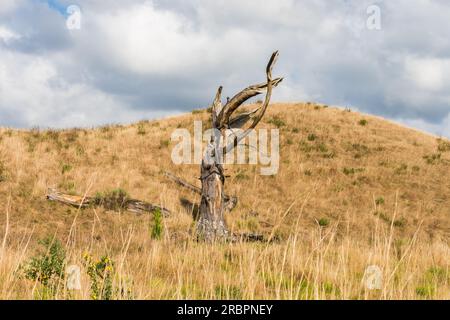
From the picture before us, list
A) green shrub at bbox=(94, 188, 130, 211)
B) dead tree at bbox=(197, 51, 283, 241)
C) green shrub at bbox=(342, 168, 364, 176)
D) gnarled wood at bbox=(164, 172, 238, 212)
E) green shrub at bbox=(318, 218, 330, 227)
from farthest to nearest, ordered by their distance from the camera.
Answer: green shrub at bbox=(342, 168, 364, 176)
gnarled wood at bbox=(164, 172, 238, 212)
green shrub at bbox=(318, 218, 330, 227)
green shrub at bbox=(94, 188, 130, 211)
dead tree at bbox=(197, 51, 283, 241)

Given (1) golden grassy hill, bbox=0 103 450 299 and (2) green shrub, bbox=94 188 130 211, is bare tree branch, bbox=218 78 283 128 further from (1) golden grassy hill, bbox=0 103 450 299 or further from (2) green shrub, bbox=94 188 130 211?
(2) green shrub, bbox=94 188 130 211

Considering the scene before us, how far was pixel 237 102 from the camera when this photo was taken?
14844mm

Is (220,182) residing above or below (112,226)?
above

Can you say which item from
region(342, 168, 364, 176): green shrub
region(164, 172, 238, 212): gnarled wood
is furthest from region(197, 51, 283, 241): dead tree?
region(342, 168, 364, 176): green shrub

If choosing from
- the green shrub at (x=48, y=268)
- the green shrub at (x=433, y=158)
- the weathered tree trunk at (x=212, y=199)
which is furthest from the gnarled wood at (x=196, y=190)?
the green shrub at (x=48, y=268)

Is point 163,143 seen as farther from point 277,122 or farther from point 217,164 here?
point 217,164

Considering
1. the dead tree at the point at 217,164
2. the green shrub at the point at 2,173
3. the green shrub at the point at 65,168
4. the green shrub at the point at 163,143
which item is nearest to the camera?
the dead tree at the point at 217,164

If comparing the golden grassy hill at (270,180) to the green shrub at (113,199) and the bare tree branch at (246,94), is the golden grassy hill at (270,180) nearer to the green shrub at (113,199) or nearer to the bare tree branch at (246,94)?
the green shrub at (113,199)

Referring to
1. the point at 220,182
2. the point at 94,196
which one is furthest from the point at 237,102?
the point at 94,196

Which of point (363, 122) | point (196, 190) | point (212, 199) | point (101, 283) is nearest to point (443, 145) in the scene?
point (363, 122)

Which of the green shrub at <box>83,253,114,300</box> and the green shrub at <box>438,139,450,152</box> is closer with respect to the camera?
the green shrub at <box>83,253,114,300</box>

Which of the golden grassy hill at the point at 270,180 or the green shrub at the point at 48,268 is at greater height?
the golden grassy hill at the point at 270,180

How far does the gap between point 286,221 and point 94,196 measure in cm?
821
